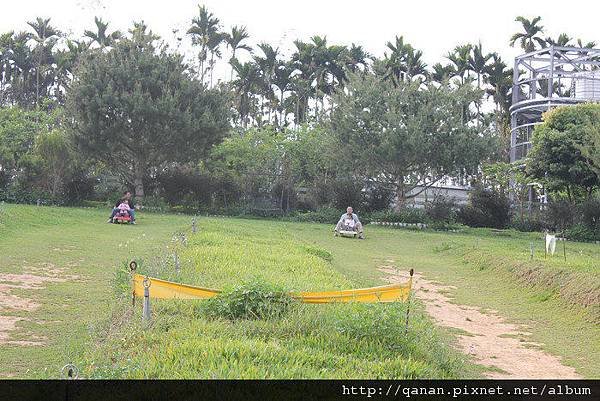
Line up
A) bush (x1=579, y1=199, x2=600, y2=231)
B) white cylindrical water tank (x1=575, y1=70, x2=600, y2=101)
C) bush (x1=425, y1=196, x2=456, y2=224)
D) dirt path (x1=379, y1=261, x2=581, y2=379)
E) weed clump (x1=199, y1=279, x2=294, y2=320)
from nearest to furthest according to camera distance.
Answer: weed clump (x1=199, y1=279, x2=294, y2=320)
dirt path (x1=379, y1=261, x2=581, y2=379)
bush (x1=579, y1=199, x2=600, y2=231)
bush (x1=425, y1=196, x2=456, y2=224)
white cylindrical water tank (x1=575, y1=70, x2=600, y2=101)

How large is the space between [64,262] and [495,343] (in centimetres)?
872

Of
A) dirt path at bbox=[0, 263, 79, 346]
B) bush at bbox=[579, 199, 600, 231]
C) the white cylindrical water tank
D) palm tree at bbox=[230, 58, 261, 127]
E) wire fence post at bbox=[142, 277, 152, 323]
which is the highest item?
palm tree at bbox=[230, 58, 261, 127]

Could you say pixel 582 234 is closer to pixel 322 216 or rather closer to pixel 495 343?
pixel 322 216

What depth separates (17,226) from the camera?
2067cm

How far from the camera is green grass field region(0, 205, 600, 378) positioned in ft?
19.2

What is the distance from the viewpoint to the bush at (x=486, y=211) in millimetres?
34062

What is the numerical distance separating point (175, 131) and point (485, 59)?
2687 centimetres

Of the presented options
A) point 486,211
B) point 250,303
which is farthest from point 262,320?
point 486,211

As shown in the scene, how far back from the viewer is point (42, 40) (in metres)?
56.5

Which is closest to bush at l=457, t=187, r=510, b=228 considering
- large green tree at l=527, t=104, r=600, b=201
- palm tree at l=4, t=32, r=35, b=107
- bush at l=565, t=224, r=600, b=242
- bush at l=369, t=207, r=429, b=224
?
bush at l=369, t=207, r=429, b=224

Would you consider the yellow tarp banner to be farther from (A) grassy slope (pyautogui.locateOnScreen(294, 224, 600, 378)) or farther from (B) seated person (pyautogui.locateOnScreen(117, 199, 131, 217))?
(B) seated person (pyautogui.locateOnScreen(117, 199, 131, 217))

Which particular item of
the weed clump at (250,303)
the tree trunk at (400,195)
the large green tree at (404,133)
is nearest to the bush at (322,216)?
the large green tree at (404,133)

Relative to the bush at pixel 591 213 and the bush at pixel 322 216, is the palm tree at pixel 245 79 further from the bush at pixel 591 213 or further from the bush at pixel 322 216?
the bush at pixel 591 213

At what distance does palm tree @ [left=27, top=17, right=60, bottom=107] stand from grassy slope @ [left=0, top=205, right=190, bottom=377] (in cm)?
3189
